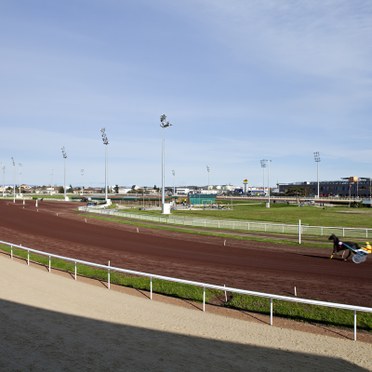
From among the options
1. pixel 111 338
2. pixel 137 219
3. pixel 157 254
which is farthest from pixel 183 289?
pixel 137 219

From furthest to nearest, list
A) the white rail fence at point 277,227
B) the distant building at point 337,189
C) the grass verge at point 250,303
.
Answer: the distant building at point 337,189 → the white rail fence at point 277,227 → the grass verge at point 250,303

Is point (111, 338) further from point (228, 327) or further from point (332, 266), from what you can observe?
point (332, 266)

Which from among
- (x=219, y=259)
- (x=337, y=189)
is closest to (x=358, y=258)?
(x=219, y=259)

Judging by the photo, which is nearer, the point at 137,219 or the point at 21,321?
the point at 21,321

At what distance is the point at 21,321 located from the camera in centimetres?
855

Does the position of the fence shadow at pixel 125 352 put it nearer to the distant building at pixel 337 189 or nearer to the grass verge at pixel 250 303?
the grass verge at pixel 250 303

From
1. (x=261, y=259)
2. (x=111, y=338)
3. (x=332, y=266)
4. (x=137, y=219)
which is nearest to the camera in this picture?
(x=111, y=338)

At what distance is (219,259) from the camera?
1772 cm

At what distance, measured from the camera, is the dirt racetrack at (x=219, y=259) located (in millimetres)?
12703

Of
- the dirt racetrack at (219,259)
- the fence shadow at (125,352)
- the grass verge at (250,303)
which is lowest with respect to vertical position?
the dirt racetrack at (219,259)

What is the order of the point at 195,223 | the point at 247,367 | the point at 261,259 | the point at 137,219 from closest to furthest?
the point at 247,367 → the point at 261,259 → the point at 195,223 → the point at 137,219

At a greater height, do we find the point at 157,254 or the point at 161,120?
the point at 161,120

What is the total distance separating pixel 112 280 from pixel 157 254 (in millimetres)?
5730

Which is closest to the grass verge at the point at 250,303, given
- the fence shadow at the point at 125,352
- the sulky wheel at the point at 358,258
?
the fence shadow at the point at 125,352
